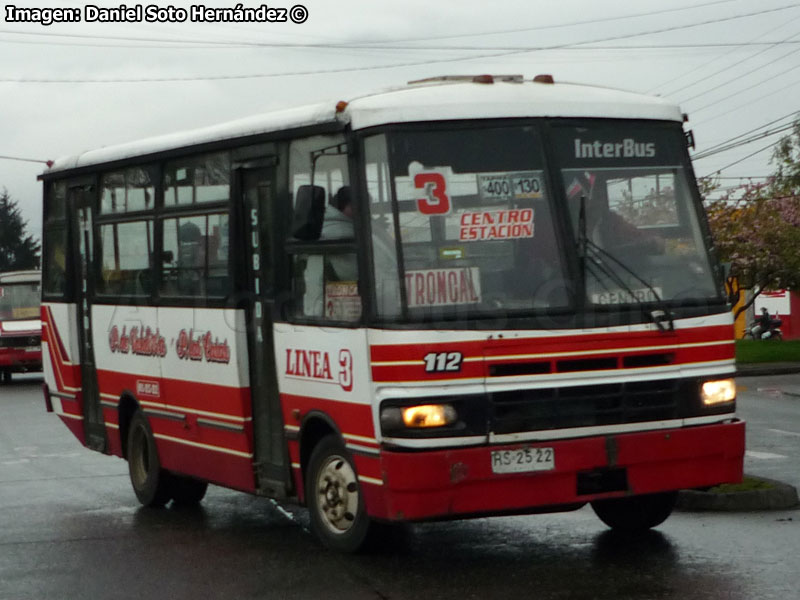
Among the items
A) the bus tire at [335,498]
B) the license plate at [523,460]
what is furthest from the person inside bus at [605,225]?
the bus tire at [335,498]

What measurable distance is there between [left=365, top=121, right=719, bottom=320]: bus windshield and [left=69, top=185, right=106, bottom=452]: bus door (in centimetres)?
527

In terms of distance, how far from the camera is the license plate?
8.63m

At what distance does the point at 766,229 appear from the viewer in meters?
37.5

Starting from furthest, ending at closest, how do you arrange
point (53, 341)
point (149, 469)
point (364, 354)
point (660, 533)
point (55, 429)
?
point (55, 429) → point (53, 341) → point (149, 469) → point (660, 533) → point (364, 354)

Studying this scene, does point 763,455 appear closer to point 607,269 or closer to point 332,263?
point 607,269

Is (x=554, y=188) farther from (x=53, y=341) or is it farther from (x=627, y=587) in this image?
(x=53, y=341)

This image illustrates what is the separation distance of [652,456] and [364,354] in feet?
5.61

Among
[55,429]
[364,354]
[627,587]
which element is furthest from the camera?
[55,429]

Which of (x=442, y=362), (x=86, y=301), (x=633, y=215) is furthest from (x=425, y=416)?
(x=86, y=301)

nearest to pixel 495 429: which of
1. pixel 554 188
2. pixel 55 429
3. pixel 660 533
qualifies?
pixel 554 188

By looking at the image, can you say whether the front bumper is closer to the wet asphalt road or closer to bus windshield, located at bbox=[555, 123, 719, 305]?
the wet asphalt road

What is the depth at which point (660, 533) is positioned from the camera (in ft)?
33.3

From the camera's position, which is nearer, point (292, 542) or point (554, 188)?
point (554, 188)

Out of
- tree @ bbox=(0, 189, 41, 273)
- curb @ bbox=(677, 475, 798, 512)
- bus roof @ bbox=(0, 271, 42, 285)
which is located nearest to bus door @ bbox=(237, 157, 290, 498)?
curb @ bbox=(677, 475, 798, 512)
